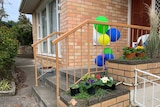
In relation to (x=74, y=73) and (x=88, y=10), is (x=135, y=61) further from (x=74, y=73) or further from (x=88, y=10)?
(x=88, y=10)

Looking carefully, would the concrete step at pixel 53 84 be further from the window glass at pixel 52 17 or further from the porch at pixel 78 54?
the window glass at pixel 52 17

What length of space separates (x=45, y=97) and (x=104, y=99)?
1.36 m

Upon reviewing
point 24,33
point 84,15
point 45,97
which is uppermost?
point 24,33

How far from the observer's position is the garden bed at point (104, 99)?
1796mm

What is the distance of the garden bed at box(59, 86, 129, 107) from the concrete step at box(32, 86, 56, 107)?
1.67 feet

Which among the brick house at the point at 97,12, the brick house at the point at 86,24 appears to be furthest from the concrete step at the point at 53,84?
the brick house at the point at 97,12

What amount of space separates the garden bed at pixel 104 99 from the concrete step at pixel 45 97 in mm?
509

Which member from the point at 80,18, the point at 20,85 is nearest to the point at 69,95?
the point at 80,18

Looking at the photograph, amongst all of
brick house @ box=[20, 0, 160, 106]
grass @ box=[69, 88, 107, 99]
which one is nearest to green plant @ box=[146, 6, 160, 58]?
brick house @ box=[20, 0, 160, 106]

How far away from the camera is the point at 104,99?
191 cm

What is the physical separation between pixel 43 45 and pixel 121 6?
3983 mm

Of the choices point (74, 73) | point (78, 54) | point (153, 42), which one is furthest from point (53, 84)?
point (153, 42)

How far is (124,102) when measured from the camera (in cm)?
216

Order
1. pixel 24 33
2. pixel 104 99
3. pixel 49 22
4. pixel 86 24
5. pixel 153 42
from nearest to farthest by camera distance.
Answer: pixel 104 99 < pixel 153 42 < pixel 86 24 < pixel 49 22 < pixel 24 33
